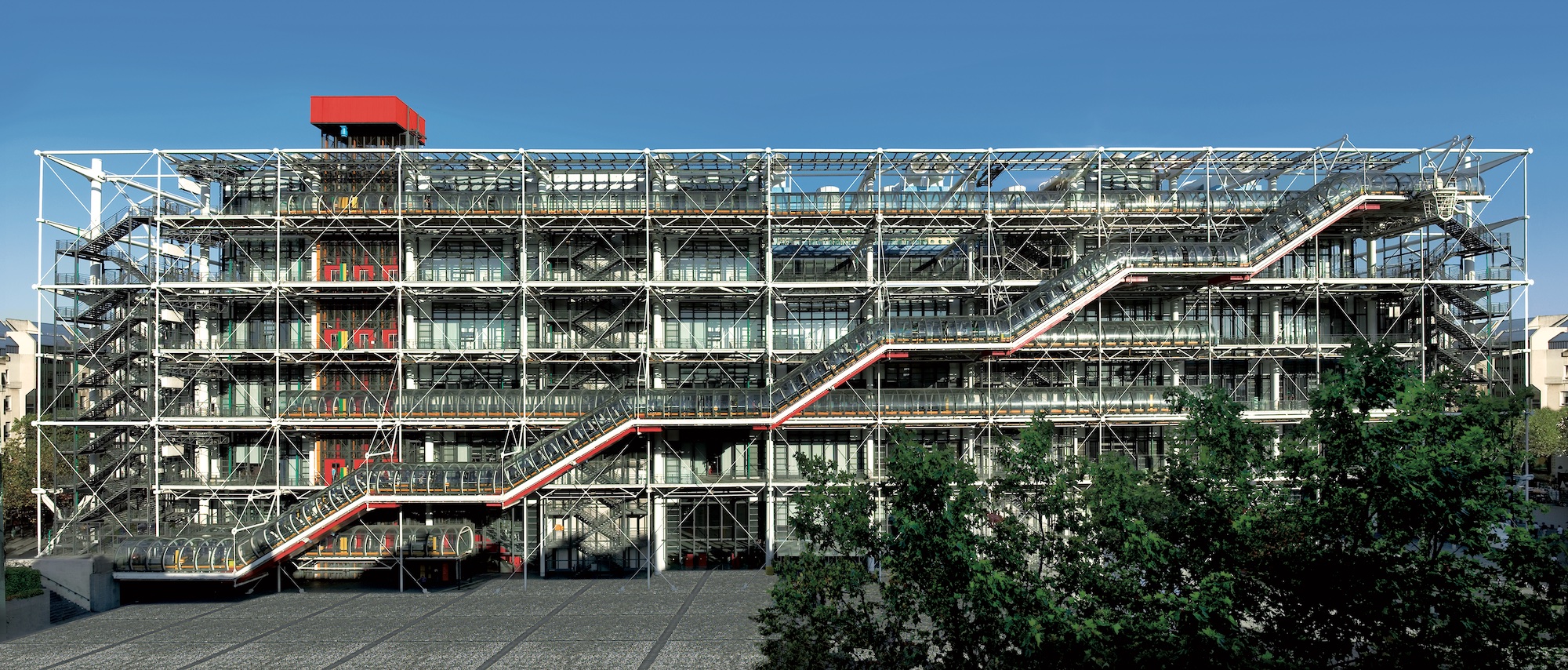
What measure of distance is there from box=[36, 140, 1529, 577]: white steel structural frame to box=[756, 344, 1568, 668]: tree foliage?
1310cm

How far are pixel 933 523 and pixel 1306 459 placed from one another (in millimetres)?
5608

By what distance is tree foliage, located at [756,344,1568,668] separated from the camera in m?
11.4

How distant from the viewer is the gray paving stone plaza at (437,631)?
1906 centimetres

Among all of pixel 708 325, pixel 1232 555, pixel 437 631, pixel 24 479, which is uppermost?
pixel 708 325

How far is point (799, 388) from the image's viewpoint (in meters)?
26.7

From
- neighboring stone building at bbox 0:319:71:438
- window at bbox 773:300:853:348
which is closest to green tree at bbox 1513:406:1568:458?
window at bbox 773:300:853:348

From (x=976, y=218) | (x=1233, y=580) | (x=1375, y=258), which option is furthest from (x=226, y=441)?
(x=1375, y=258)

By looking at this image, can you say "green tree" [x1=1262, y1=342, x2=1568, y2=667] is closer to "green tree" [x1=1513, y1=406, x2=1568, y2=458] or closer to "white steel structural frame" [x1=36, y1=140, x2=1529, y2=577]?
"white steel structural frame" [x1=36, y1=140, x2=1529, y2=577]

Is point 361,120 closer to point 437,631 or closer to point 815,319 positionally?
point 815,319

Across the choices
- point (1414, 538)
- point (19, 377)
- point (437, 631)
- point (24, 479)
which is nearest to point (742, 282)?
point (437, 631)

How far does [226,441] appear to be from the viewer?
29.7 m

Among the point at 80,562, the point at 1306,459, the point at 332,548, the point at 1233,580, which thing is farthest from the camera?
the point at 332,548

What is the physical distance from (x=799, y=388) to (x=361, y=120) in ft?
63.0

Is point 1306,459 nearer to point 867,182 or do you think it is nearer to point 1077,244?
point 1077,244
